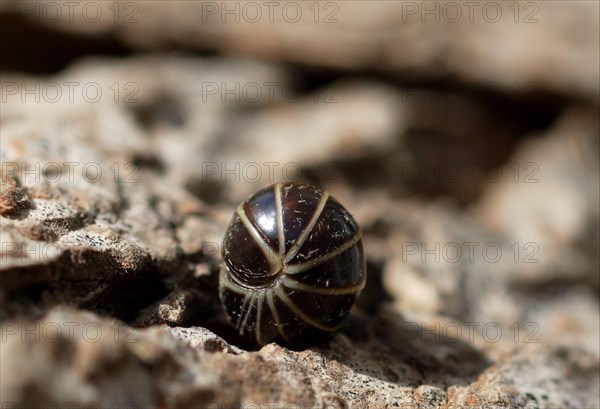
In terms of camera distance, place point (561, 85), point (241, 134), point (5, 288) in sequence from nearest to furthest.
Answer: point (5, 288) → point (241, 134) → point (561, 85)

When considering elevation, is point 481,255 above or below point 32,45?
below

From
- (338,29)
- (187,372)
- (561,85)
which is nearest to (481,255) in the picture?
(561,85)

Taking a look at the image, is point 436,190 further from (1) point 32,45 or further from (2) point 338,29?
(1) point 32,45

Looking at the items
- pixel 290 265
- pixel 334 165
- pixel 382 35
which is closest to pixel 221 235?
pixel 290 265

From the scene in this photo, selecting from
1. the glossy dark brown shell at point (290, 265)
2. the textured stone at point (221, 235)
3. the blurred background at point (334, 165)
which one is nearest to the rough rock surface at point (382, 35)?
the blurred background at point (334, 165)

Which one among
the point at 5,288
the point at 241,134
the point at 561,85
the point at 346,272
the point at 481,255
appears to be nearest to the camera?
the point at 5,288

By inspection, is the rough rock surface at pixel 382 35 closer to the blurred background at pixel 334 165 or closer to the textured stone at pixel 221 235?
the blurred background at pixel 334 165
